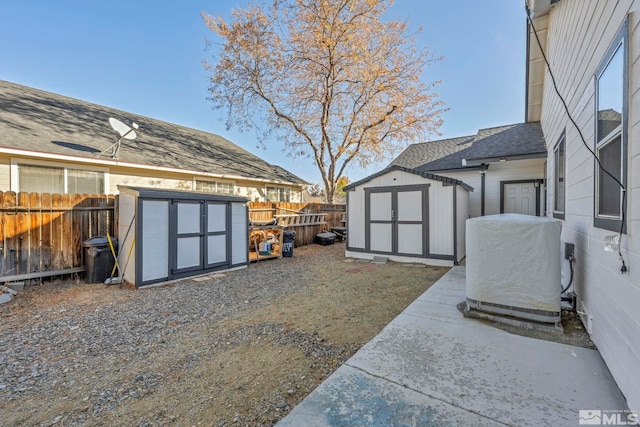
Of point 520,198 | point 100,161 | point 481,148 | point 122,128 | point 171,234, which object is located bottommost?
point 171,234

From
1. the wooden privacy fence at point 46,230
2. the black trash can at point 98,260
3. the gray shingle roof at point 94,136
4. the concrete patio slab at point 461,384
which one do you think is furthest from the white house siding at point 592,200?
the gray shingle roof at point 94,136

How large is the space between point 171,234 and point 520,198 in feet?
31.0

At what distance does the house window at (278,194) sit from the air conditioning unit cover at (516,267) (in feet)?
33.0

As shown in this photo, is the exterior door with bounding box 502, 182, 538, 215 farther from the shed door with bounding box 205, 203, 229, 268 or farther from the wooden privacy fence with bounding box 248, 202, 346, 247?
the shed door with bounding box 205, 203, 229, 268

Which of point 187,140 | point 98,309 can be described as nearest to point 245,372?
point 98,309

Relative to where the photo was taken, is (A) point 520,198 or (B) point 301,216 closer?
(A) point 520,198

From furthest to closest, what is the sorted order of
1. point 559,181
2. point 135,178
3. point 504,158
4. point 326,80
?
1. point 326,80
2. point 135,178
3. point 504,158
4. point 559,181

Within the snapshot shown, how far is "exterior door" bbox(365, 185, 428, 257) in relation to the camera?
6.83 meters

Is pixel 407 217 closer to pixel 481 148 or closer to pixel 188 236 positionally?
pixel 481 148

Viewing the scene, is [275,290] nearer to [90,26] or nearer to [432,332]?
[432,332]

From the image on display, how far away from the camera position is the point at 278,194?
508 inches

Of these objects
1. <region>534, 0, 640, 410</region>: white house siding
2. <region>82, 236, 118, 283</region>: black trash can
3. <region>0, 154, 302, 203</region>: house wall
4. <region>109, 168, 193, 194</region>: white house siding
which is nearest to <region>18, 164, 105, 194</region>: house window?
<region>0, 154, 302, 203</region>: house wall

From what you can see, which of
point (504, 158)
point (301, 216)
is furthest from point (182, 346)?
point (504, 158)

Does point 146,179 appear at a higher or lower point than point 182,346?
higher
